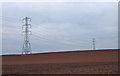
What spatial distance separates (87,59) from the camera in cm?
2703

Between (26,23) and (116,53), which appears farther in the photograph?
(26,23)

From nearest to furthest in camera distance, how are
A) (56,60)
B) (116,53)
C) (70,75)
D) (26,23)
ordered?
(70,75)
(116,53)
(56,60)
(26,23)

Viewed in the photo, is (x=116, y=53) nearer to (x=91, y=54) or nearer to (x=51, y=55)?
(x=91, y=54)

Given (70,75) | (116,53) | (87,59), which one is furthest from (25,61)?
(70,75)

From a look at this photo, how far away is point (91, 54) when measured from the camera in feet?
90.8

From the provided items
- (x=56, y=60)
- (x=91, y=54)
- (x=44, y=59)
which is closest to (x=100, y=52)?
(x=91, y=54)

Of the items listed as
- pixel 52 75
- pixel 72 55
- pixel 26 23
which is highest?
pixel 26 23

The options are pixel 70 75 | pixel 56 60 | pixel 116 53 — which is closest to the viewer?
pixel 70 75

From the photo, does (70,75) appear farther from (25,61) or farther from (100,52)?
(25,61)

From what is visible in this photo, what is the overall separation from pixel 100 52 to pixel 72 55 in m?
3.86

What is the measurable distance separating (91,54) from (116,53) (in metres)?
3.29

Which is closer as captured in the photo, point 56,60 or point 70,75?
point 70,75

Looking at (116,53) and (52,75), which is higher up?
(116,53)

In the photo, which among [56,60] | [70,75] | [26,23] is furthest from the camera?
[26,23]
